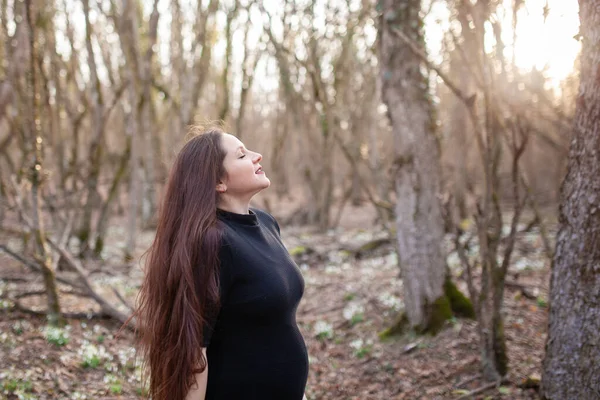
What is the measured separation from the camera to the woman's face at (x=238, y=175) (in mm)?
2539

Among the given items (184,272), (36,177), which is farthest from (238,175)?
(36,177)

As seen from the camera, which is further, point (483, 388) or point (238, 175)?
point (483, 388)

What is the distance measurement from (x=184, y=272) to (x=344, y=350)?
4.15 meters

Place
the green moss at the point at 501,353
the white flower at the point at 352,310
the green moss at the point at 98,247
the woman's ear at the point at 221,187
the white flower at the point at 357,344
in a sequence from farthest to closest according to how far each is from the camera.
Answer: the green moss at the point at 98,247 → the white flower at the point at 352,310 → the white flower at the point at 357,344 → the green moss at the point at 501,353 → the woman's ear at the point at 221,187

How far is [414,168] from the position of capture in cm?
563

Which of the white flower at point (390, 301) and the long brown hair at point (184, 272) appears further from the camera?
the white flower at point (390, 301)

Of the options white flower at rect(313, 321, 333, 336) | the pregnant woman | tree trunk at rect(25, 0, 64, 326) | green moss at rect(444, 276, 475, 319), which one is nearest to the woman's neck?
the pregnant woman

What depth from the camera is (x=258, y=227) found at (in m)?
2.61

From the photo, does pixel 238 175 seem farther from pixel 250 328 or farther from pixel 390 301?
pixel 390 301

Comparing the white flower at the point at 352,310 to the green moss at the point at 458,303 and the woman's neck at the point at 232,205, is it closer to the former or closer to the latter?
the green moss at the point at 458,303

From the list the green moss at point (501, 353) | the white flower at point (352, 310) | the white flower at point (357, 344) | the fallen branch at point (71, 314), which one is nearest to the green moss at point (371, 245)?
the white flower at point (352, 310)

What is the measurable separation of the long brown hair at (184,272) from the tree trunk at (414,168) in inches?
134

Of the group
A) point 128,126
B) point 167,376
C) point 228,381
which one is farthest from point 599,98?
point 128,126

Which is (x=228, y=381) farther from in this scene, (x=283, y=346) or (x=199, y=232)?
(x=199, y=232)
